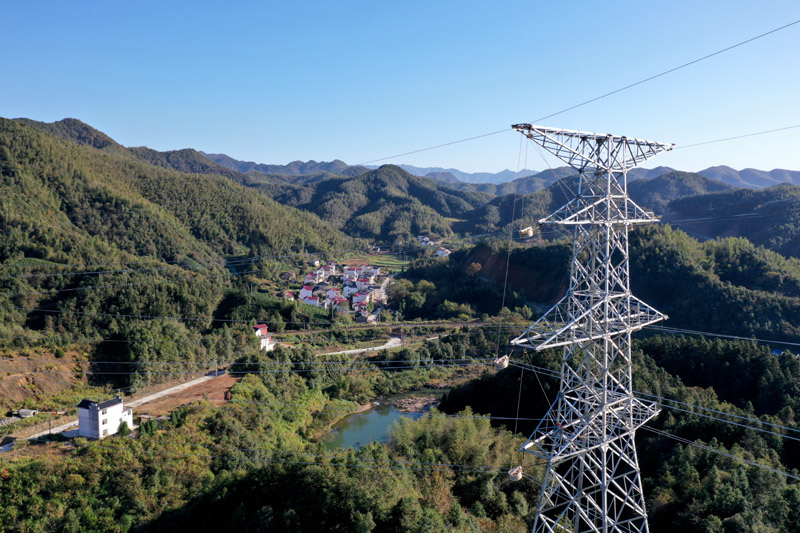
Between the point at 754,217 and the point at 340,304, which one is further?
the point at 754,217

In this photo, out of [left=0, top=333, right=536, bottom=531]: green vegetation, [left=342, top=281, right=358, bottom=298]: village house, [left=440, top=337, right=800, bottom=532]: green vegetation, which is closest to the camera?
[left=0, top=333, right=536, bottom=531]: green vegetation

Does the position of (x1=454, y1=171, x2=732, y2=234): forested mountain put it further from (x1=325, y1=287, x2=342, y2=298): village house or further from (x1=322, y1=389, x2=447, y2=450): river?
(x1=322, y1=389, x2=447, y2=450): river

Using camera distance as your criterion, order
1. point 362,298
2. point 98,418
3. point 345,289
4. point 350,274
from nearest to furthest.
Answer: point 98,418, point 362,298, point 345,289, point 350,274

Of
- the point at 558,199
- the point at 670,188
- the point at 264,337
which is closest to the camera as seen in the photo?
the point at 264,337

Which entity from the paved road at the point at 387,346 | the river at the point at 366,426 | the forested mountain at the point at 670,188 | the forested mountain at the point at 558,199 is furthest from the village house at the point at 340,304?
the forested mountain at the point at 670,188

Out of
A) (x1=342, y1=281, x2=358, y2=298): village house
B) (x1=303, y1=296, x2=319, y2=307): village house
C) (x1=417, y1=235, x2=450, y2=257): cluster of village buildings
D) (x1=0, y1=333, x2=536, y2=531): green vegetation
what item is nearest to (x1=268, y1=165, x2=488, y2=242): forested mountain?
(x1=417, y1=235, x2=450, y2=257): cluster of village buildings

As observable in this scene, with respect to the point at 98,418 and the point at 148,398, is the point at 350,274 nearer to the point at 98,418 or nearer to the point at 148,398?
the point at 148,398

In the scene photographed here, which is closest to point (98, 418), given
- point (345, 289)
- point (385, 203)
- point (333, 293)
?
point (333, 293)
